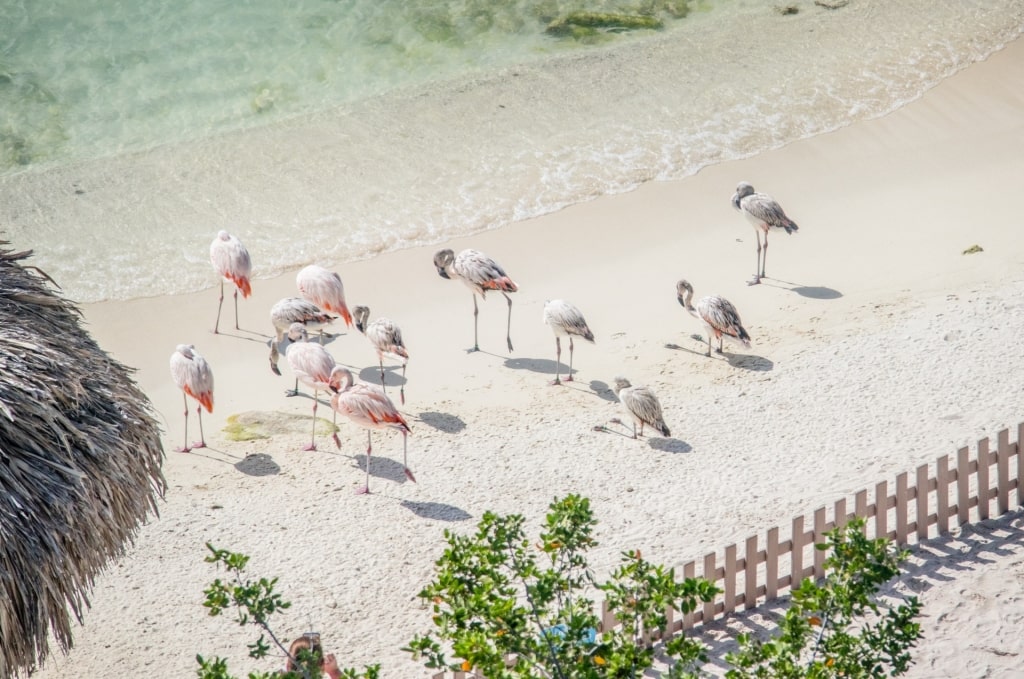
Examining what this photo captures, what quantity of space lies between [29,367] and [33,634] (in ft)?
5.48

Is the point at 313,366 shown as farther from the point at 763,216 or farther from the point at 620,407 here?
the point at 763,216

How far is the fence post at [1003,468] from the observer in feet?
32.2

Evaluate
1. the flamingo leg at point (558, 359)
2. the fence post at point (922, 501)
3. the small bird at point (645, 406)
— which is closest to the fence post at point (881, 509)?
the fence post at point (922, 501)

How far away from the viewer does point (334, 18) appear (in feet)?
87.1

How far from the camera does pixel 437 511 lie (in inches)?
438

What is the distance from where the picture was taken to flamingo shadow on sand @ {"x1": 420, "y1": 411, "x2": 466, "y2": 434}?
12.7 metres

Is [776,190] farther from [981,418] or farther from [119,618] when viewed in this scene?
[119,618]

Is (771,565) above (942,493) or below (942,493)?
below

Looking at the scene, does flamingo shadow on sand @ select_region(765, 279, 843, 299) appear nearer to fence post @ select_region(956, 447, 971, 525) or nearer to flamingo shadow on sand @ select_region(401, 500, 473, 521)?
fence post @ select_region(956, 447, 971, 525)

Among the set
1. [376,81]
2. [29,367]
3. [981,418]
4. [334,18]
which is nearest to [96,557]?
[29,367]

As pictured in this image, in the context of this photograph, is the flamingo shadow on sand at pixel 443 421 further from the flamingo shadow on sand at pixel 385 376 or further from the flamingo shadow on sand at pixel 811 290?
the flamingo shadow on sand at pixel 811 290

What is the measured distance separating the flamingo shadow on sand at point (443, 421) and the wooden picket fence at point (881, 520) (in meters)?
3.73

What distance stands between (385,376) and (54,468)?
6.73m

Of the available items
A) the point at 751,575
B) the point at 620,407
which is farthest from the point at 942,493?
the point at 620,407
